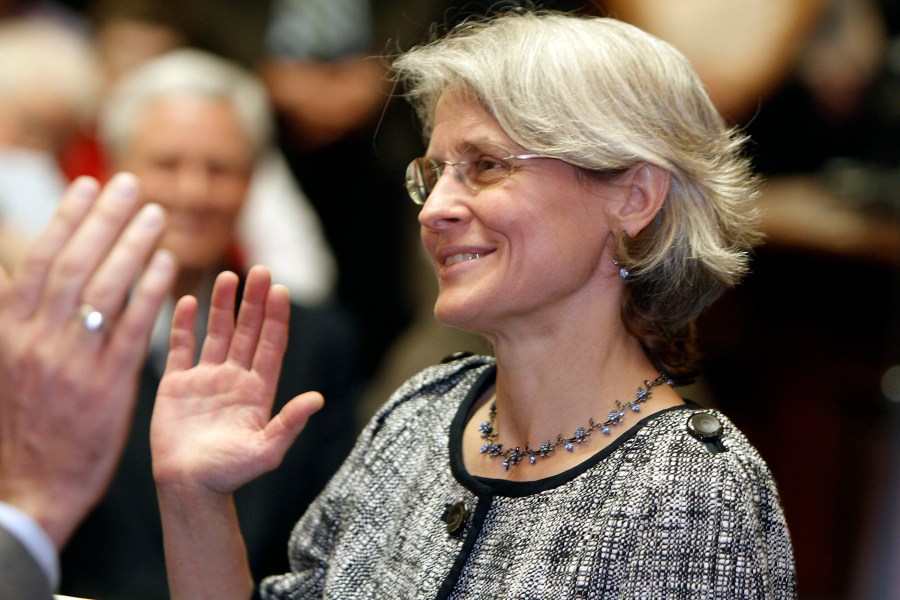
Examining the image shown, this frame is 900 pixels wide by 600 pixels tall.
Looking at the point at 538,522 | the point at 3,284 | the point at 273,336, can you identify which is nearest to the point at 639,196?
the point at 538,522

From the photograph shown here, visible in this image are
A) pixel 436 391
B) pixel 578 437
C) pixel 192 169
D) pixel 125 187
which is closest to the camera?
pixel 125 187

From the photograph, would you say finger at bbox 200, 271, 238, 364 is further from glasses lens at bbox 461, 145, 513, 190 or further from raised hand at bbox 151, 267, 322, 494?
glasses lens at bbox 461, 145, 513, 190

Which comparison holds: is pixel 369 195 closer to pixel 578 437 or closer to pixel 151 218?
pixel 578 437

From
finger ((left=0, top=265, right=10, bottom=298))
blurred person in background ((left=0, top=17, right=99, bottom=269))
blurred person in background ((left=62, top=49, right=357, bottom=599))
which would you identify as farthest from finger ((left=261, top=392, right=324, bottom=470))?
blurred person in background ((left=0, top=17, right=99, bottom=269))

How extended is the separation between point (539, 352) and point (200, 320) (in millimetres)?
1317

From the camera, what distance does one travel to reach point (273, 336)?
1.69 metres

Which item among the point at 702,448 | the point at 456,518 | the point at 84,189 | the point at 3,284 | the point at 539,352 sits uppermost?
the point at 84,189

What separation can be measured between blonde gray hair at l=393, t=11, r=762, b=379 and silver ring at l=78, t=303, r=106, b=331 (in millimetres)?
599

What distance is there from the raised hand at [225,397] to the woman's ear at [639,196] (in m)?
0.50

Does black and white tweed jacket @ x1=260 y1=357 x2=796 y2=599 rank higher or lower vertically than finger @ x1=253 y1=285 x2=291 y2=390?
lower

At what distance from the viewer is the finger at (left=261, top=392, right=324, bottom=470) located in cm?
159

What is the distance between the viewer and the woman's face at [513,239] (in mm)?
1554

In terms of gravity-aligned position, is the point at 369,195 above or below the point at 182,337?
above

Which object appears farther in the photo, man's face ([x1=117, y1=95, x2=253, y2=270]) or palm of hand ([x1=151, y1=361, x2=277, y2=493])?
man's face ([x1=117, y1=95, x2=253, y2=270])
